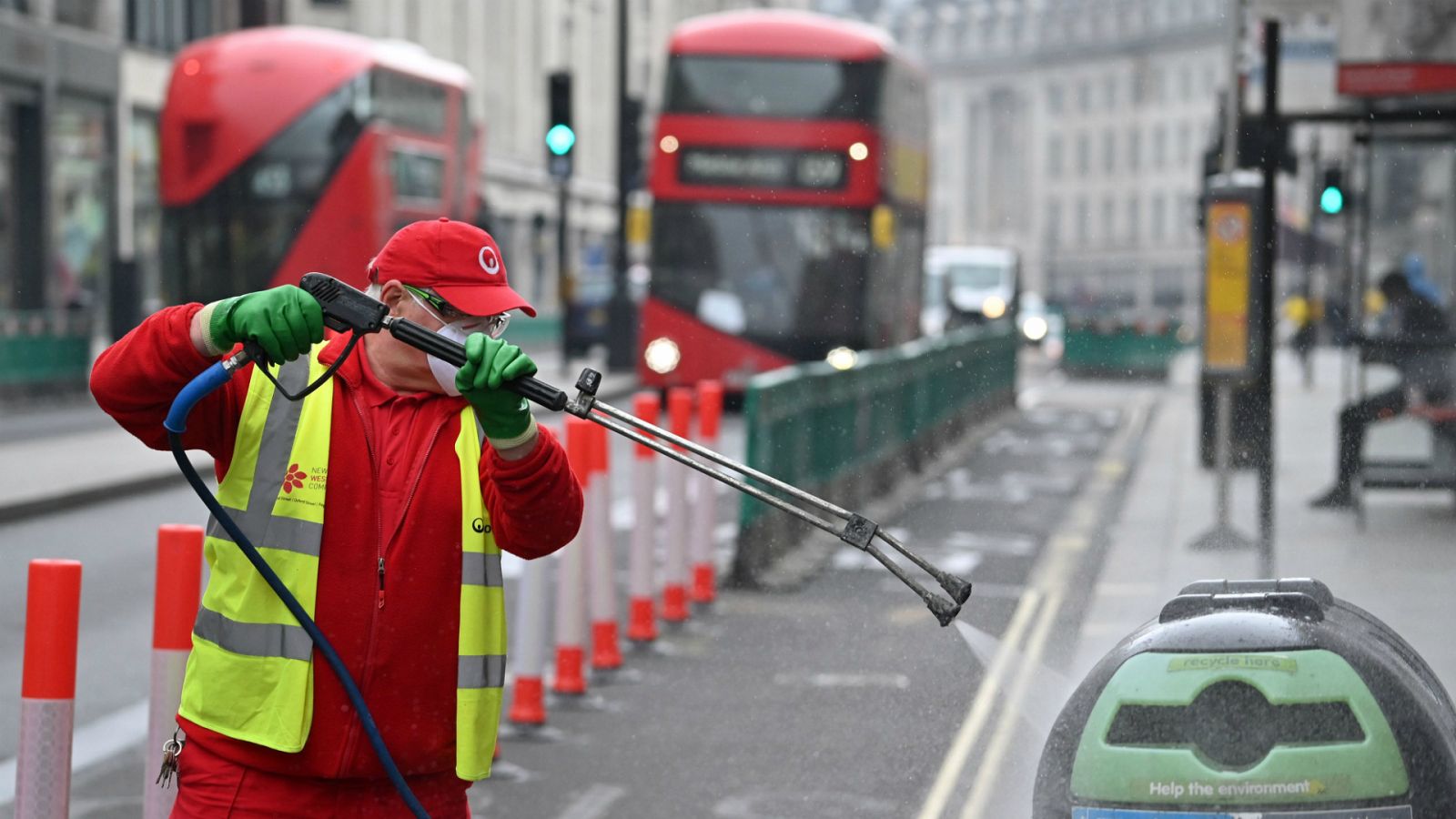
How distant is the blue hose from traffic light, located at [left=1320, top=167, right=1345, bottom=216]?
15838 mm

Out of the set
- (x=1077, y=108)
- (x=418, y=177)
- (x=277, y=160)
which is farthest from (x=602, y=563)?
(x=418, y=177)

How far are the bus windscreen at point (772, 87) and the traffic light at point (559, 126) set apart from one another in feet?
4.82

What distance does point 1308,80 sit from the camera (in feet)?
39.4

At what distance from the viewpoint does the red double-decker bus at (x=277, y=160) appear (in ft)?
62.7

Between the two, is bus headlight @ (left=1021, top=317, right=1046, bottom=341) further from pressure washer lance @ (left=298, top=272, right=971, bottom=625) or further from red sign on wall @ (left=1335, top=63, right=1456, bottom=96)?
pressure washer lance @ (left=298, top=272, right=971, bottom=625)

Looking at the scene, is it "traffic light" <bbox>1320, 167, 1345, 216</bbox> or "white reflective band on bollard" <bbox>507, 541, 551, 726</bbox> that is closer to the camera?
"white reflective band on bollard" <bbox>507, 541, 551, 726</bbox>

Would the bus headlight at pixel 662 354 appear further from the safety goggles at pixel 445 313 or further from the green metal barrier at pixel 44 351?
the safety goggles at pixel 445 313

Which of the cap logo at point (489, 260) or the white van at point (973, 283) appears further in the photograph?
the white van at point (973, 283)

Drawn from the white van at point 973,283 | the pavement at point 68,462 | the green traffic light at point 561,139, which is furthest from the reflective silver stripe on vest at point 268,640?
the white van at point 973,283

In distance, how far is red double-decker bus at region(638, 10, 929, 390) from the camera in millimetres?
16109

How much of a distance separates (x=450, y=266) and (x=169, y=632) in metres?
1.85

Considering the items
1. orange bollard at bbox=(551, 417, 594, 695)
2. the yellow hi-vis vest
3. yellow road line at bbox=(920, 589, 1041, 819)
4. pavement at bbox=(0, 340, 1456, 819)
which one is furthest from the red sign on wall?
the yellow hi-vis vest

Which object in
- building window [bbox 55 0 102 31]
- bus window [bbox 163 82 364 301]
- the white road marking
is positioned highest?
building window [bbox 55 0 102 31]

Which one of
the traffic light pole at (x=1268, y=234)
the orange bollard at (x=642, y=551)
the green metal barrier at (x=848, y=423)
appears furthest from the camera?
the traffic light pole at (x=1268, y=234)
